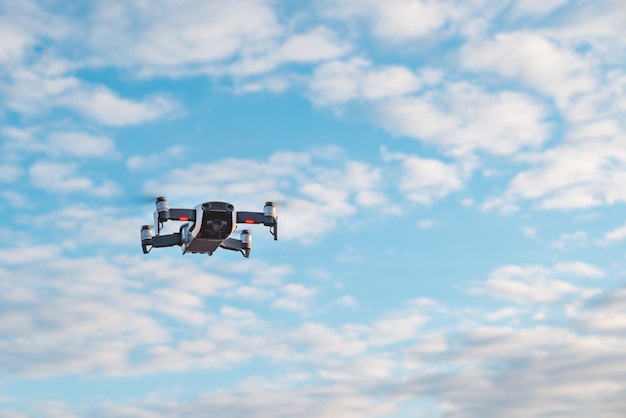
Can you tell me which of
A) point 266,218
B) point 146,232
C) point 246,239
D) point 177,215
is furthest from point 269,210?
point 146,232

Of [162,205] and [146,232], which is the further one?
[146,232]

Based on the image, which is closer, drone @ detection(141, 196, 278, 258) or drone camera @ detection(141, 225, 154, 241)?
drone @ detection(141, 196, 278, 258)

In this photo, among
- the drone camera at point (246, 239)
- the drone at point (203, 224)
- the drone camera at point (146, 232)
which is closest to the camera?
the drone at point (203, 224)

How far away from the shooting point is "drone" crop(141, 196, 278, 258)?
106125 millimetres

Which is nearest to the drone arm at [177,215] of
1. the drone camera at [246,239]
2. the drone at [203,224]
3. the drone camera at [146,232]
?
the drone at [203,224]

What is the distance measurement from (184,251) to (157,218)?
5.59m

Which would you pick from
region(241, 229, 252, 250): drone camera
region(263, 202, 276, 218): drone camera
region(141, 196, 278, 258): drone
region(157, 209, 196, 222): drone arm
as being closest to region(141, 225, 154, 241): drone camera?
region(141, 196, 278, 258): drone

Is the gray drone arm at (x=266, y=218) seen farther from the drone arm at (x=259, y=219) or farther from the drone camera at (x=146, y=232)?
the drone camera at (x=146, y=232)

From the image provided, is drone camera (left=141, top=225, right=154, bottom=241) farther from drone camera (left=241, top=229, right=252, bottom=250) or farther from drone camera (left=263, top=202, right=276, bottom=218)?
drone camera (left=263, top=202, right=276, bottom=218)

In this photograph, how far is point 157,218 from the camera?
10831 centimetres

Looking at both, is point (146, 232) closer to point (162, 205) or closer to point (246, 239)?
point (162, 205)

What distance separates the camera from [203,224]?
106m

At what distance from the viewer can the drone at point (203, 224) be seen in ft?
348

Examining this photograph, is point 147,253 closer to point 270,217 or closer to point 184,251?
point 184,251
